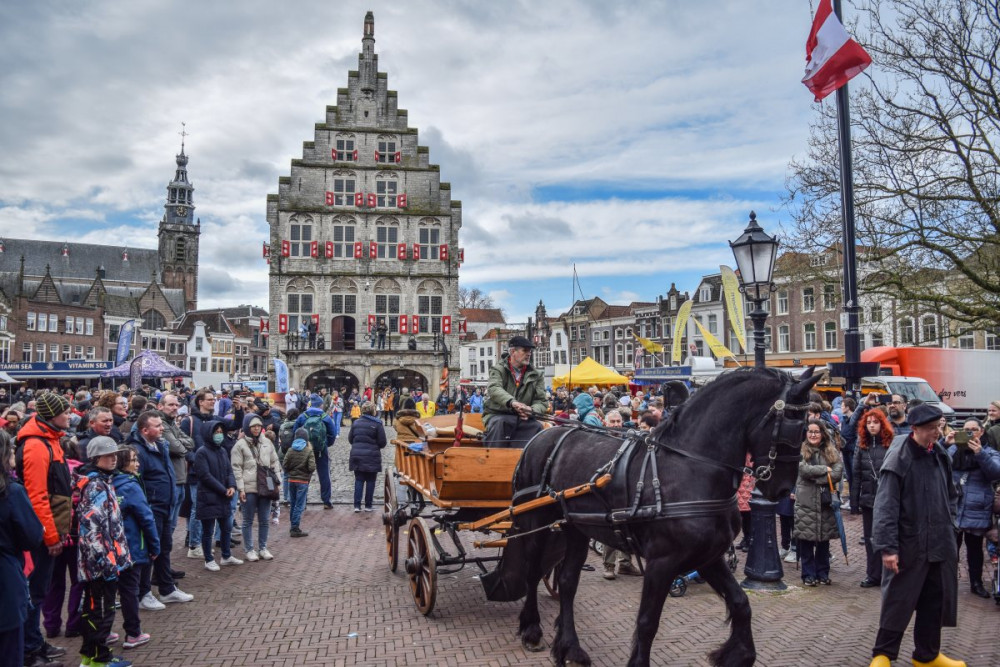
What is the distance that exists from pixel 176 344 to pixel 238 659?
8319cm

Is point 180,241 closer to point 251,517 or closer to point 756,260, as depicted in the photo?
point 251,517

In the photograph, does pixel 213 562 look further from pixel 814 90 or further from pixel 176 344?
pixel 176 344

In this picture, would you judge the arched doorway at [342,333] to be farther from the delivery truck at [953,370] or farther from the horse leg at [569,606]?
the horse leg at [569,606]

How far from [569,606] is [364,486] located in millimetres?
8091

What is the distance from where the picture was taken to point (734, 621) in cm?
442

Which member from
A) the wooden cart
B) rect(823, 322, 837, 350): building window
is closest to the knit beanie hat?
the wooden cart

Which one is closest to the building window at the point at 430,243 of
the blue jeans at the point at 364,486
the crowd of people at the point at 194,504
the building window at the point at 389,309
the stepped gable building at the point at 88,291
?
the building window at the point at 389,309

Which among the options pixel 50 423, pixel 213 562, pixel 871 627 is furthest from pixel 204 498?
pixel 871 627

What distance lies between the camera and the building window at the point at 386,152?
39406 millimetres

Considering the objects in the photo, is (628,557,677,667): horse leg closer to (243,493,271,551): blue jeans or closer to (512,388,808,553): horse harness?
(512,388,808,553): horse harness

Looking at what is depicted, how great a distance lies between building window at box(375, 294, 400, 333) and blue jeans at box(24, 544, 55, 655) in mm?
34502

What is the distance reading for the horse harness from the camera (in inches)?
168

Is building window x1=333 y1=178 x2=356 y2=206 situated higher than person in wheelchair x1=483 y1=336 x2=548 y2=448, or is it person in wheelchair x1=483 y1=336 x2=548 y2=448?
building window x1=333 y1=178 x2=356 y2=206

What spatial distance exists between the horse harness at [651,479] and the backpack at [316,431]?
7.62 meters
